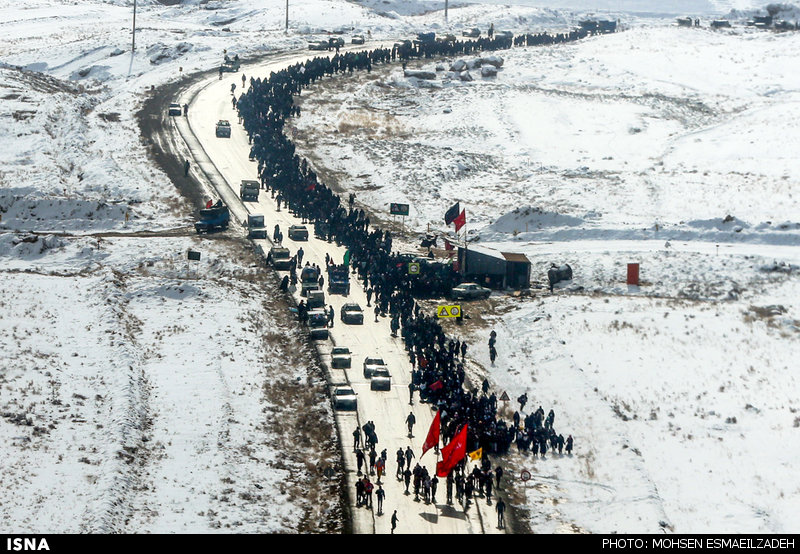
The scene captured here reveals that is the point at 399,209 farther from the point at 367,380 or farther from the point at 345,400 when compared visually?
the point at 345,400

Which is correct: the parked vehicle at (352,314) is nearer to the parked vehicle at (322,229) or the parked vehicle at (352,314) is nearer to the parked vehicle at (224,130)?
the parked vehicle at (322,229)

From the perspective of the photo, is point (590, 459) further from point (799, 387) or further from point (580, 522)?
point (799, 387)

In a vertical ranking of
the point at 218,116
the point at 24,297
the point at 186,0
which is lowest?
the point at 24,297

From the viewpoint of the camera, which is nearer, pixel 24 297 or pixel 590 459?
pixel 590 459

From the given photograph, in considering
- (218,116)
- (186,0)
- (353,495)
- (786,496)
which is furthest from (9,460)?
(186,0)

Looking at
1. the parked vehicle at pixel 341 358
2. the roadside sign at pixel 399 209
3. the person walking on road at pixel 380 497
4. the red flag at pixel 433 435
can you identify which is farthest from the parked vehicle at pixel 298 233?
the person walking on road at pixel 380 497

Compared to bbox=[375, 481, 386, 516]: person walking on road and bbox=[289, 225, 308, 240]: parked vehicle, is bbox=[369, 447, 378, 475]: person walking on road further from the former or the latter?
bbox=[289, 225, 308, 240]: parked vehicle

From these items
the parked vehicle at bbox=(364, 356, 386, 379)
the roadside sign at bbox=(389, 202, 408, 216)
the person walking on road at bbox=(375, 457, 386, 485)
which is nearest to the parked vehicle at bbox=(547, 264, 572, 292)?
the roadside sign at bbox=(389, 202, 408, 216)
